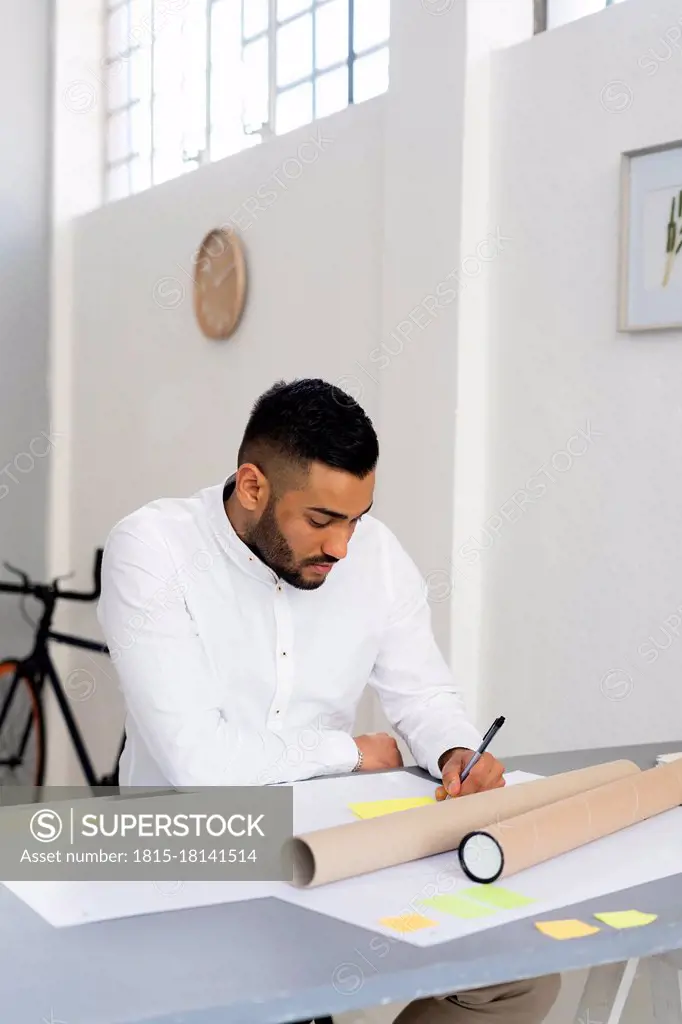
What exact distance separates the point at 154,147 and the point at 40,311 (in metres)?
0.90

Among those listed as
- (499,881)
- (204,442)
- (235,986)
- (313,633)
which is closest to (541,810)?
(499,881)

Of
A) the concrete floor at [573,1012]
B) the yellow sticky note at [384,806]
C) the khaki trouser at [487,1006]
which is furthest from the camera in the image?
the concrete floor at [573,1012]

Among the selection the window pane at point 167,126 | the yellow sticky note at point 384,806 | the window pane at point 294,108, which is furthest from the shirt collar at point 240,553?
the window pane at point 167,126

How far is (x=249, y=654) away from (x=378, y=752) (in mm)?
305

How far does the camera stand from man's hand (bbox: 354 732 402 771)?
199cm

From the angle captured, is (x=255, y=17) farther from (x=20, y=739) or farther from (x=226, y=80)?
(x=20, y=739)

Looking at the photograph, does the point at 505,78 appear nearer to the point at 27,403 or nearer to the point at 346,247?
the point at 346,247

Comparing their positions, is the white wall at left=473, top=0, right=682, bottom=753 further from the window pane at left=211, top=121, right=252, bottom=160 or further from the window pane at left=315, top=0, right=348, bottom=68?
the window pane at left=211, top=121, right=252, bottom=160

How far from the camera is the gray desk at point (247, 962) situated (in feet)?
3.36

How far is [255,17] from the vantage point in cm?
446

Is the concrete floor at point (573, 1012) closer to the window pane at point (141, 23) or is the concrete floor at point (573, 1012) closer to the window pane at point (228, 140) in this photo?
the window pane at point (228, 140)

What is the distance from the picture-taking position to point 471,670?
125 inches

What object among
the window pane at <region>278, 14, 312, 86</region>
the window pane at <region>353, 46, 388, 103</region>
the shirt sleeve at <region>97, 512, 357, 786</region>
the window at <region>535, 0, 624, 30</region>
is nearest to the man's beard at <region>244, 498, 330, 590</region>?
the shirt sleeve at <region>97, 512, 357, 786</region>

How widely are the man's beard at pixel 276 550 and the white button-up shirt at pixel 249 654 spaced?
0.05 metres
